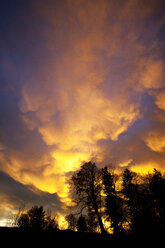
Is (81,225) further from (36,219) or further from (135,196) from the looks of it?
(135,196)

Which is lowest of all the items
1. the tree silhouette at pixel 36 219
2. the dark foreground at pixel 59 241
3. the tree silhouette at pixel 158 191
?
the tree silhouette at pixel 36 219

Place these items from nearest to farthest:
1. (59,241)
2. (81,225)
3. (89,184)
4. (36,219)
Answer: (59,241)
(89,184)
(81,225)
(36,219)

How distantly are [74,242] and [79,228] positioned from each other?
127 ft

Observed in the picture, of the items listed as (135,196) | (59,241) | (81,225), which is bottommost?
(81,225)

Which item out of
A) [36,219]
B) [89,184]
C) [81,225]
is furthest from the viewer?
[36,219]

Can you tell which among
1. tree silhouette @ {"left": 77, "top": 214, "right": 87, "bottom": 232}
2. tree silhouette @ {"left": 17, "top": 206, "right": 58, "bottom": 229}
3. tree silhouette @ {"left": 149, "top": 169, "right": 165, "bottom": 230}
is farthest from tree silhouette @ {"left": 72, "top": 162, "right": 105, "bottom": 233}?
tree silhouette @ {"left": 17, "top": 206, "right": 58, "bottom": 229}

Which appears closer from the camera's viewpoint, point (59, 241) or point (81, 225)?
point (59, 241)

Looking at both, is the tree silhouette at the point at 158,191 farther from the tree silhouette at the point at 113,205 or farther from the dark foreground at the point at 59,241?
the dark foreground at the point at 59,241

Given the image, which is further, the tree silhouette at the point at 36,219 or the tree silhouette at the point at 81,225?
the tree silhouette at the point at 36,219

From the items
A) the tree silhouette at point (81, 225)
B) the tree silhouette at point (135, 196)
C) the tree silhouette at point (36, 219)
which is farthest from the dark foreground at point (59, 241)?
the tree silhouette at point (36, 219)

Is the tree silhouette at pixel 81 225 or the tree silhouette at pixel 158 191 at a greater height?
the tree silhouette at pixel 158 191

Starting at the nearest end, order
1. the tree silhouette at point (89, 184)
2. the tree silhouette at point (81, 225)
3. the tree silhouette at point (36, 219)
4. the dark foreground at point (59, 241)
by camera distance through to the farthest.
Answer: the dark foreground at point (59, 241), the tree silhouette at point (89, 184), the tree silhouette at point (81, 225), the tree silhouette at point (36, 219)

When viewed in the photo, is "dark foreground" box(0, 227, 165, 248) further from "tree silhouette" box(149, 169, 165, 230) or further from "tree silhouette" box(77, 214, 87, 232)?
"tree silhouette" box(77, 214, 87, 232)

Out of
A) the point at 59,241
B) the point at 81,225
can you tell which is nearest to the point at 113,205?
the point at 59,241
